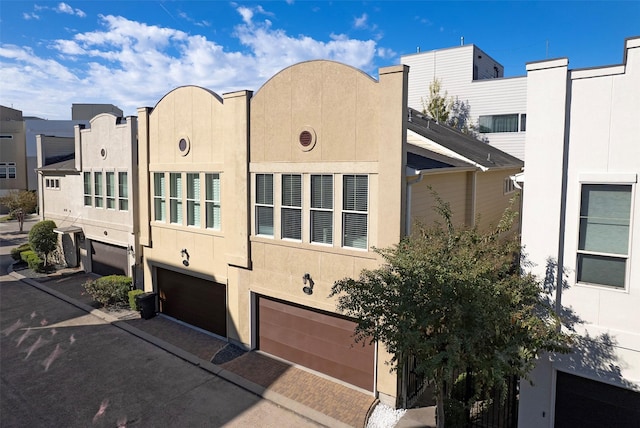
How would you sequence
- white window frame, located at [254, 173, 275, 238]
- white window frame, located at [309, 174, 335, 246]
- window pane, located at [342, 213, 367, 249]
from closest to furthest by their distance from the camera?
1. window pane, located at [342, 213, 367, 249]
2. white window frame, located at [309, 174, 335, 246]
3. white window frame, located at [254, 173, 275, 238]

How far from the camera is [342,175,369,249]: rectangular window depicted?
1168cm

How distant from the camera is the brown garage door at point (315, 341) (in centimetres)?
1216

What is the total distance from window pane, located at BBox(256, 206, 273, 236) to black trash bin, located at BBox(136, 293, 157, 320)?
22.7 feet

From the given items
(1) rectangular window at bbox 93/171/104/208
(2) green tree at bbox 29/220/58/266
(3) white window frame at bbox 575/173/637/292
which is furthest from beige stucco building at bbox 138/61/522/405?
(2) green tree at bbox 29/220/58/266

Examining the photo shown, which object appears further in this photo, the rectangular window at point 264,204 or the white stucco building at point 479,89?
the white stucco building at point 479,89

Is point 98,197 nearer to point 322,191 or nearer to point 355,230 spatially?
point 322,191

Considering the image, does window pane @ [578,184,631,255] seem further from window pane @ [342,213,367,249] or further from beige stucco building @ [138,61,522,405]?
window pane @ [342,213,367,249]

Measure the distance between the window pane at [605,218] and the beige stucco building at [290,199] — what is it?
3.86m

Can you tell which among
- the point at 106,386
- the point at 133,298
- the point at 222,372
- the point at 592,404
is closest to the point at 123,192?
the point at 133,298

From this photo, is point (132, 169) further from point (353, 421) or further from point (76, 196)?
point (353, 421)

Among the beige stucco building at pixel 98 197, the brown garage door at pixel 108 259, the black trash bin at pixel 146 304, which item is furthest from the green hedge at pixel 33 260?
the black trash bin at pixel 146 304

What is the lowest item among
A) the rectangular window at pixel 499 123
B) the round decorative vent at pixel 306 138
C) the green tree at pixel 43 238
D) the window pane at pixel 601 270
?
the green tree at pixel 43 238

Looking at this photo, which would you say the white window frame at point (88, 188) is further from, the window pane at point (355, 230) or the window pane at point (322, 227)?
the window pane at point (355, 230)

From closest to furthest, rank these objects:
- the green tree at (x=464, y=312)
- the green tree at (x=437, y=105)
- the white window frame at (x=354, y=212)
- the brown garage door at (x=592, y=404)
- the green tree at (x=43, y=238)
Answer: the green tree at (x=464, y=312) < the brown garage door at (x=592, y=404) < the white window frame at (x=354, y=212) < the green tree at (x=43, y=238) < the green tree at (x=437, y=105)
